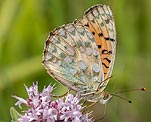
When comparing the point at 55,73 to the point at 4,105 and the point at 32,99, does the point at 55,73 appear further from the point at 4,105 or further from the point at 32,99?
the point at 4,105

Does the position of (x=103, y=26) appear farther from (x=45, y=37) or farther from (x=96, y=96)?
(x=45, y=37)

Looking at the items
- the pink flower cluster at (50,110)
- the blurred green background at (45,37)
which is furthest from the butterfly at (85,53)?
the blurred green background at (45,37)

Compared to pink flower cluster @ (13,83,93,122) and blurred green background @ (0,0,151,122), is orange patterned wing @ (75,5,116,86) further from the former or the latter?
blurred green background @ (0,0,151,122)

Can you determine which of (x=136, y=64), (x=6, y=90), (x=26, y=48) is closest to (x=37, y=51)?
(x=26, y=48)

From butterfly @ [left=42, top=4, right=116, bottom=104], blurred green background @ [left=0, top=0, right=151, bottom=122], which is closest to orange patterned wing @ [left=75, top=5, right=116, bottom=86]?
butterfly @ [left=42, top=4, right=116, bottom=104]

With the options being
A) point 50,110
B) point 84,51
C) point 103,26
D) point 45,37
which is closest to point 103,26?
point 103,26

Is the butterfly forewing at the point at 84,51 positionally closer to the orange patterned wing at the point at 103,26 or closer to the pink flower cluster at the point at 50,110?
the orange patterned wing at the point at 103,26
